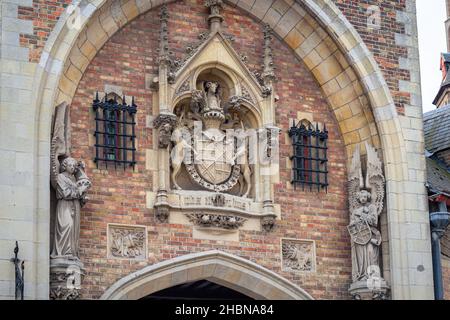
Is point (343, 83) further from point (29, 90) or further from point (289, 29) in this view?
point (29, 90)

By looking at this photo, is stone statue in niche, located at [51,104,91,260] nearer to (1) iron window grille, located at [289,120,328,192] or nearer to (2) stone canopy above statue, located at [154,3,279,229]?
(2) stone canopy above statue, located at [154,3,279,229]

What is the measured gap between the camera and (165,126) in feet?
71.7

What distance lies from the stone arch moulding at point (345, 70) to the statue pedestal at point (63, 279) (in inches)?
121

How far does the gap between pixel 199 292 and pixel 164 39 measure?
4.63 m

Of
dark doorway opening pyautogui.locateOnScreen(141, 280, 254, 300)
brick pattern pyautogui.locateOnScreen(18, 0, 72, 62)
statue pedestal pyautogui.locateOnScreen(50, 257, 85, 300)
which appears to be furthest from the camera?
dark doorway opening pyautogui.locateOnScreen(141, 280, 254, 300)

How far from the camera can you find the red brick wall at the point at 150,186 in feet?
70.0

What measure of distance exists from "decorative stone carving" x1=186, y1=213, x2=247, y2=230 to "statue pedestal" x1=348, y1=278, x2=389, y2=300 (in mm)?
2140

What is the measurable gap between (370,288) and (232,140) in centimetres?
313

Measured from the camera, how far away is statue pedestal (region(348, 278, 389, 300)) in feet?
73.2

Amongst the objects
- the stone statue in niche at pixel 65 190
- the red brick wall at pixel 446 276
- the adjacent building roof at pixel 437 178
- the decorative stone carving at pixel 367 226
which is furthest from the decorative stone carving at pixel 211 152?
the red brick wall at pixel 446 276

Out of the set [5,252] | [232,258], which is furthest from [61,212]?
[232,258]

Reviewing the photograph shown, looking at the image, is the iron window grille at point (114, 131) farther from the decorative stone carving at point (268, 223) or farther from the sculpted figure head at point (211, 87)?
the decorative stone carving at point (268, 223)

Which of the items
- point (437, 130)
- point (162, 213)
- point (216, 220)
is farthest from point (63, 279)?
point (437, 130)

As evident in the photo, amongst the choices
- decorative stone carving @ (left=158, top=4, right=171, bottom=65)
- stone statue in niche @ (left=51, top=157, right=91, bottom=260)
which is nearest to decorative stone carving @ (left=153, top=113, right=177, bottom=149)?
decorative stone carving @ (left=158, top=4, right=171, bottom=65)
